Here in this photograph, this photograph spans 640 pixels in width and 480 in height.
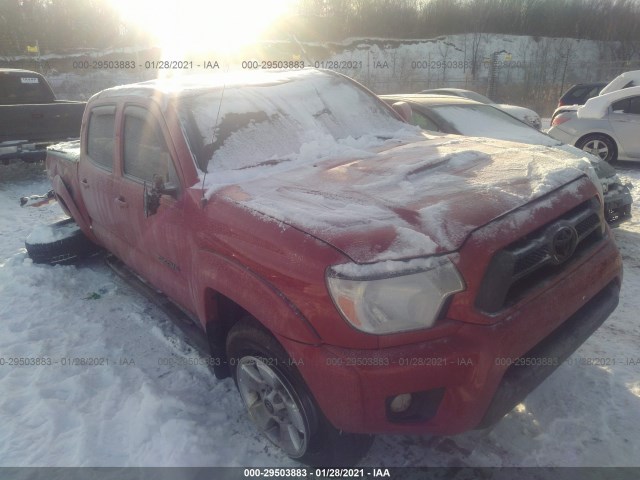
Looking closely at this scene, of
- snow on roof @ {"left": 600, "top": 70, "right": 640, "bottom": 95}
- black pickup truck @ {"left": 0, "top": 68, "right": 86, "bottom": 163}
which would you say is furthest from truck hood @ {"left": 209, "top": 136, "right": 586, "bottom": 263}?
snow on roof @ {"left": 600, "top": 70, "right": 640, "bottom": 95}

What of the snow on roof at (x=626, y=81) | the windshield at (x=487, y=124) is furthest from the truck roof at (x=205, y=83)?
the snow on roof at (x=626, y=81)

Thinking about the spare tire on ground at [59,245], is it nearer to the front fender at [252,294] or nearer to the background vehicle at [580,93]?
the front fender at [252,294]

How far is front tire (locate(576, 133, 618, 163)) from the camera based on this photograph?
7.74 metres

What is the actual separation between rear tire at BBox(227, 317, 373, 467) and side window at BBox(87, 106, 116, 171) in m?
1.99

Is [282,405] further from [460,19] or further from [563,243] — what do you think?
[460,19]

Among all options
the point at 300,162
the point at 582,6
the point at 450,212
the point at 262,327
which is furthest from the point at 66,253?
the point at 582,6


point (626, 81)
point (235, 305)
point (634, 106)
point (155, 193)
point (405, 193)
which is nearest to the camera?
point (405, 193)

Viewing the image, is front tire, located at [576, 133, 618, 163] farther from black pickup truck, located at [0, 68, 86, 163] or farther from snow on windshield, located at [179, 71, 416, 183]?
black pickup truck, located at [0, 68, 86, 163]

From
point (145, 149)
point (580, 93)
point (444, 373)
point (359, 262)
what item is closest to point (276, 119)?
point (145, 149)

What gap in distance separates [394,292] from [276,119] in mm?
1743

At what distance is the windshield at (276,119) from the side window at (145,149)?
8.4 inches

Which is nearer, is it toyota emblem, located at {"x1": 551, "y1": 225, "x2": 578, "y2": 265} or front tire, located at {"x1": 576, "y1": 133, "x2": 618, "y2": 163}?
toyota emblem, located at {"x1": 551, "y1": 225, "x2": 578, "y2": 265}

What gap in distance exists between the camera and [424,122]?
5.37m

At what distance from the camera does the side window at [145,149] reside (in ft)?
9.01
